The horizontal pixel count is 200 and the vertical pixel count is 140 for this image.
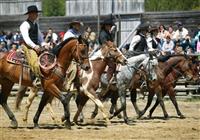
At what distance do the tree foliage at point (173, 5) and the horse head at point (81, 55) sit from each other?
35.5 m

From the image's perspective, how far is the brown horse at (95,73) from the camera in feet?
57.5

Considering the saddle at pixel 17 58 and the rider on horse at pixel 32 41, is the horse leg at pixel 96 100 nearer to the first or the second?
the rider on horse at pixel 32 41

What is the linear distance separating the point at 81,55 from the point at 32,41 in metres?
1.32

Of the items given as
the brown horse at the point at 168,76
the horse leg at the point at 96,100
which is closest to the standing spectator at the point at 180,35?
the brown horse at the point at 168,76

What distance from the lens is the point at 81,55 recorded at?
16922mm

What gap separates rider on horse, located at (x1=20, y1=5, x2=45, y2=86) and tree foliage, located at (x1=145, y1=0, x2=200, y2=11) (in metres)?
35.5

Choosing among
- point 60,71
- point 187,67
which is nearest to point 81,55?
point 60,71

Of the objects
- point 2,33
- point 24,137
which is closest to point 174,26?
point 2,33

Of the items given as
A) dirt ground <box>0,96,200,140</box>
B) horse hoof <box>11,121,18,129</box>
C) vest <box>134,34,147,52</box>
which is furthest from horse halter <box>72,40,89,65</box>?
vest <box>134,34,147,52</box>

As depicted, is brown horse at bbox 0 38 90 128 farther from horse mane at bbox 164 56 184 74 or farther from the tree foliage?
the tree foliage

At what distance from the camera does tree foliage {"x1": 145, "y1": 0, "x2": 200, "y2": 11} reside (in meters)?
52.3

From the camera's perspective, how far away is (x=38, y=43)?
17.5m

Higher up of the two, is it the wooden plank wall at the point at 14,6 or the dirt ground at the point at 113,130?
the wooden plank wall at the point at 14,6

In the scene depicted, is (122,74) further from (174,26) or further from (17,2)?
(17,2)
